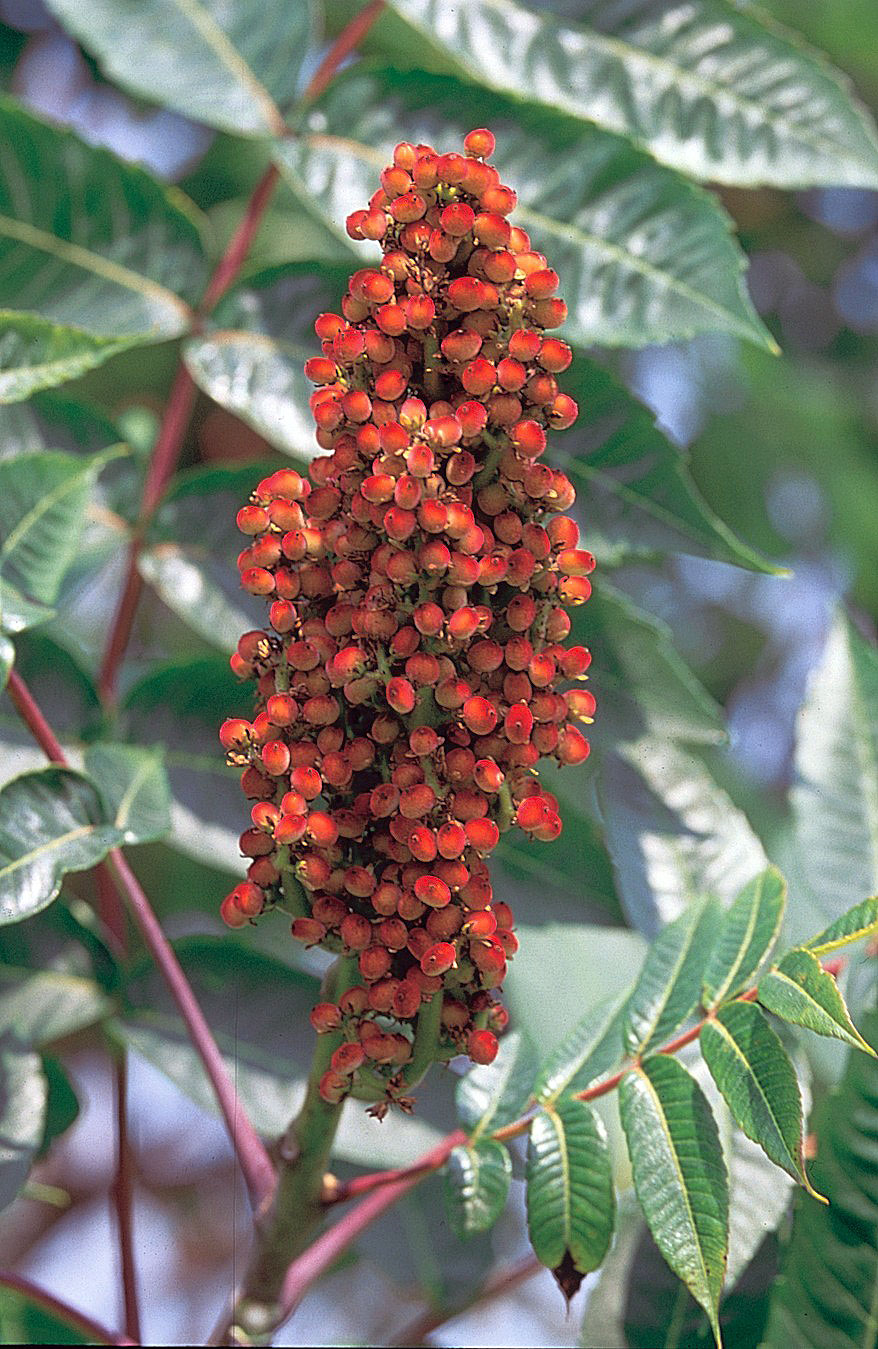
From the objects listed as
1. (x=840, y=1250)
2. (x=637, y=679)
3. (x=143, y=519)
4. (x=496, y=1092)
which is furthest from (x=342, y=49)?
(x=840, y=1250)

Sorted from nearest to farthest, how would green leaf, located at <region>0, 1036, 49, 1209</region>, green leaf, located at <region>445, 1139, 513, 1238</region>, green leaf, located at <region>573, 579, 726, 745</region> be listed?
green leaf, located at <region>445, 1139, 513, 1238</region> → green leaf, located at <region>0, 1036, 49, 1209</region> → green leaf, located at <region>573, 579, 726, 745</region>

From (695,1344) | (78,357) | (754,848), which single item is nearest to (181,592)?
(78,357)

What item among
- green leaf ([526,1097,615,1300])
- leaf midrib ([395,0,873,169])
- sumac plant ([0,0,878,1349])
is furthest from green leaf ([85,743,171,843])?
leaf midrib ([395,0,873,169])

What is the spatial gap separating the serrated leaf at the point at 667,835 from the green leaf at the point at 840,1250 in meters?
0.16

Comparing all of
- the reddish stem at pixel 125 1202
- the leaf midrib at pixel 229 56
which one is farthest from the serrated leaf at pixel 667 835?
the leaf midrib at pixel 229 56

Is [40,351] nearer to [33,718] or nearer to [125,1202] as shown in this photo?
[33,718]

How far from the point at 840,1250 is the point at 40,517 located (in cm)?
53

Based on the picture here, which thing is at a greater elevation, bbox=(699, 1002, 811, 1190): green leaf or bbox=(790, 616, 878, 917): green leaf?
bbox=(699, 1002, 811, 1190): green leaf

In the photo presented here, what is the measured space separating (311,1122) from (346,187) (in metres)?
0.55

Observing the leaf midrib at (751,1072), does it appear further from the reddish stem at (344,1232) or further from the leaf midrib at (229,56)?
the leaf midrib at (229,56)

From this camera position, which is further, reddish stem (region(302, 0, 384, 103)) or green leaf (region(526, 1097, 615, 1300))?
reddish stem (region(302, 0, 384, 103))

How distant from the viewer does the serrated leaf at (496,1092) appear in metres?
0.66

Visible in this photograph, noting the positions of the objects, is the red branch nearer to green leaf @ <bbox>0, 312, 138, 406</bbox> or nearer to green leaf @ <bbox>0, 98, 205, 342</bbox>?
green leaf @ <bbox>0, 98, 205, 342</bbox>

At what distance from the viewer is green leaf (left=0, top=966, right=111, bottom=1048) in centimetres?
83
